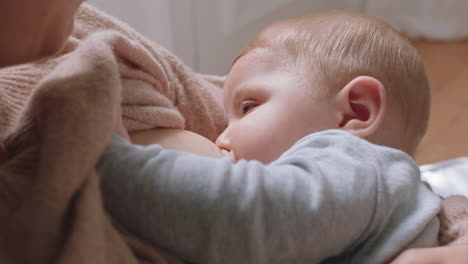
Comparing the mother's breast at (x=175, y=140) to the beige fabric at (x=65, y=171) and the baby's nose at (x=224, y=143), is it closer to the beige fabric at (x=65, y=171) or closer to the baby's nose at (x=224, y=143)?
the baby's nose at (x=224, y=143)

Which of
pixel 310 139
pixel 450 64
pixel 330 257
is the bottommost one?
pixel 450 64

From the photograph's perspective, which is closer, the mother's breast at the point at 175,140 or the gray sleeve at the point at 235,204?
the gray sleeve at the point at 235,204

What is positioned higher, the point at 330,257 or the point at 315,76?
the point at 315,76

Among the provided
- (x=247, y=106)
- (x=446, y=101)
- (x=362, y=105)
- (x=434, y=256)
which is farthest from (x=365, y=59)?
(x=446, y=101)

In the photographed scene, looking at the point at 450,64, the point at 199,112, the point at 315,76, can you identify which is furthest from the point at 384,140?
the point at 450,64

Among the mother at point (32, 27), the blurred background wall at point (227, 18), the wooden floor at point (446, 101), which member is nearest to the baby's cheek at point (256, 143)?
the mother at point (32, 27)

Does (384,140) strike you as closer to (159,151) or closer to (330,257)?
(330,257)

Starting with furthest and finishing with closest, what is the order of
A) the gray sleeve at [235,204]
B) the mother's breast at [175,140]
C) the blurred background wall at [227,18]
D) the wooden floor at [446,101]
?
the wooden floor at [446,101]
the blurred background wall at [227,18]
the mother's breast at [175,140]
the gray sleeve at [235,204]

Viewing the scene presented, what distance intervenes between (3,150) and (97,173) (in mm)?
101

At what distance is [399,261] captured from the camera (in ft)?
2.23

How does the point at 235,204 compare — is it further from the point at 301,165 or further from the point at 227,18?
the point at 227,18

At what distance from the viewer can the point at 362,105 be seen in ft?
2.73

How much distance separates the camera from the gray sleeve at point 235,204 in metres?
0.61

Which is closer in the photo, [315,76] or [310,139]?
[310,139]
